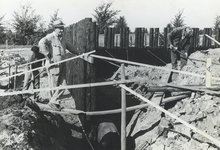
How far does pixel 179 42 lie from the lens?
24.8ft

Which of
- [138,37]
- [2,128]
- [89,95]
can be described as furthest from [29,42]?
[2,128]

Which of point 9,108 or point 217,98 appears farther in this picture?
point 217,98

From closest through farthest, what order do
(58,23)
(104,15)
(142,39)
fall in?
(58,23) → (142,39) → (104,15)

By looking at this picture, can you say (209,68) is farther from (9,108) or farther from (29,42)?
(29,42)

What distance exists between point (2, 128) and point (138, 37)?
926 centimetres

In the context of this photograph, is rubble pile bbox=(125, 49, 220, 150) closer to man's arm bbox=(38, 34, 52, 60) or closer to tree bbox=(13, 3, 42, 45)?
man's arm bbox=(38, 34, 52, 60)

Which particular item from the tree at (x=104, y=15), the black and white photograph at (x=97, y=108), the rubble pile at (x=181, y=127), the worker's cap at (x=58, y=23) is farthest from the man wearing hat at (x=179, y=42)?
the tree at (x=104, y=15)

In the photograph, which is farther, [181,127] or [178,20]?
[178,20]

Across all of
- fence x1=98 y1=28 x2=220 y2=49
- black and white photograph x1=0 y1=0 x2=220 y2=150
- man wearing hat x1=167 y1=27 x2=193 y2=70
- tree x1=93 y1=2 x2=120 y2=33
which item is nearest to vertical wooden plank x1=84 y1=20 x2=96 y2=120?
black and white photograph x1=0 y1=0 x2=220 y2=150

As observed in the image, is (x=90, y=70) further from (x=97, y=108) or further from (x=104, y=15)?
(x=104, y=15)

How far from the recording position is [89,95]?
498 cm

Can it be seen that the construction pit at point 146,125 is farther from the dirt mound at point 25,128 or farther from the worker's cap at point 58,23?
the worker's cap at point 58,23

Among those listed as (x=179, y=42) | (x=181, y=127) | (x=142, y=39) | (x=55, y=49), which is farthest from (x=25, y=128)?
(x=142, y=39)

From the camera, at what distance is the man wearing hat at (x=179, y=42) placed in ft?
23.7
